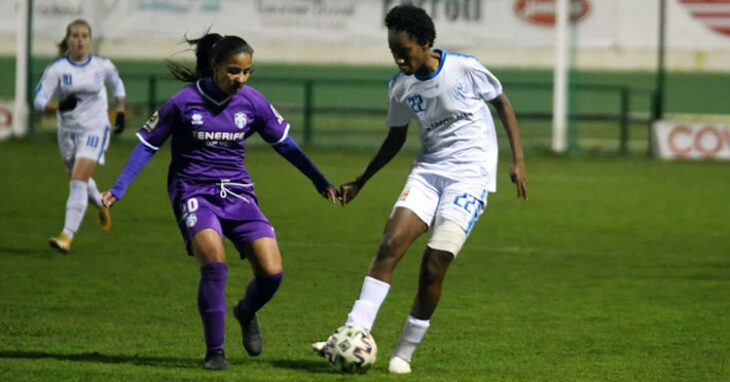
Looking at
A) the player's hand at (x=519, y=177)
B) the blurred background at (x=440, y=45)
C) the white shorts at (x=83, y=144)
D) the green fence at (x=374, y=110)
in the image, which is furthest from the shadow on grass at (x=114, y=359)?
the blurred background at (x=440, y=45)

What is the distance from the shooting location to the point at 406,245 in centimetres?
723

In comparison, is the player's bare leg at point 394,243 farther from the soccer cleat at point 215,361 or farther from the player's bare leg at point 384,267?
the soccer cleat at point 215,361

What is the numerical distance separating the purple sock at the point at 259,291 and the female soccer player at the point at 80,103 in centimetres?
538

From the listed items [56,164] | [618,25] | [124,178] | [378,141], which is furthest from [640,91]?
[124,178]

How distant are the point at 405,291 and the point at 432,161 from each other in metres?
3.31

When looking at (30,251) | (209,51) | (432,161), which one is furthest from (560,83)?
(209,51)

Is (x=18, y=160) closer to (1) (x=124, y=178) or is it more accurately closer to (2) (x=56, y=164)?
(2) (x=56, y=164)

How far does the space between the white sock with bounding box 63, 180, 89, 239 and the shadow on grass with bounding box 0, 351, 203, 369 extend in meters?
4.91

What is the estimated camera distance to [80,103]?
13.0 meters

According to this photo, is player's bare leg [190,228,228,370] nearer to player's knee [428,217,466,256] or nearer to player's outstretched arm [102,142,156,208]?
player's outstretched arm [102,142,156,208]

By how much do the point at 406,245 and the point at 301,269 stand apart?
4.64 metres

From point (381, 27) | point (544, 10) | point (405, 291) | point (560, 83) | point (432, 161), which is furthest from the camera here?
point (381, 27)

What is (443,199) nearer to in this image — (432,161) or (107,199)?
(432,161)

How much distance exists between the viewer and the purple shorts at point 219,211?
7.25 m
